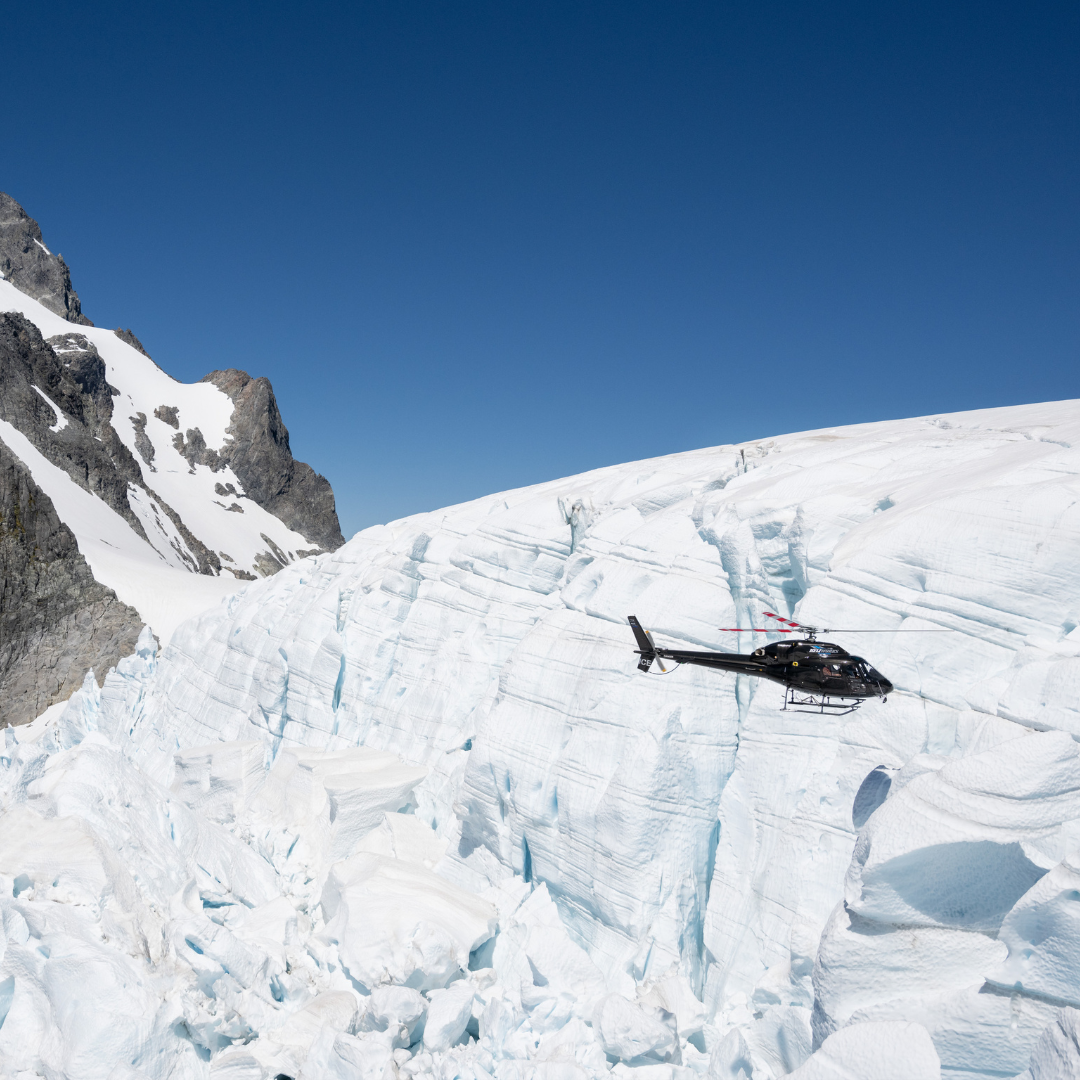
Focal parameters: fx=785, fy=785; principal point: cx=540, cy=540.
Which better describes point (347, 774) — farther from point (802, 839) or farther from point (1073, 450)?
point (1073, 450)

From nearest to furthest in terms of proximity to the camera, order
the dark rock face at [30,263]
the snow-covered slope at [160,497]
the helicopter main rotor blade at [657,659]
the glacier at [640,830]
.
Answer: the glacier at [640,830] → the helicopter main rotor blade at [657,659] → the snow-covered slope at [160,497] → the dark rock face at [30,263]

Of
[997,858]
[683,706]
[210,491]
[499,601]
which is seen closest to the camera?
[997,858]

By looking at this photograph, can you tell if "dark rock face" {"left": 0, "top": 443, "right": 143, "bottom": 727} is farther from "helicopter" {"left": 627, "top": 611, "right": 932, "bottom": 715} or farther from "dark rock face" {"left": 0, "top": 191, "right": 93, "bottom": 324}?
"dark rock face" {"left": 0, "top": 191, "right": 93, "bottom": 324}

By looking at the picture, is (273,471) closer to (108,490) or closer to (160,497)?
(160,497)

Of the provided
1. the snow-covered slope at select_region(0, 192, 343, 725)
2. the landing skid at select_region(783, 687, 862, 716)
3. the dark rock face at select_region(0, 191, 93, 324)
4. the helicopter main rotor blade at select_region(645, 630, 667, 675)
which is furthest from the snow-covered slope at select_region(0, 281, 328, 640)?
the landing skid at select_region(783, 687, 862, 716)

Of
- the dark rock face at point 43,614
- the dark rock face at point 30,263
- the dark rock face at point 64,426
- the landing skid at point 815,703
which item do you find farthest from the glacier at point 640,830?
the dark rock face at point 30,263

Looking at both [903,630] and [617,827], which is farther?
[617,827]

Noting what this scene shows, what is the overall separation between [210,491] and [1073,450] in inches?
3129

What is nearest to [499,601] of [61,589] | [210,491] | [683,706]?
[683,706]

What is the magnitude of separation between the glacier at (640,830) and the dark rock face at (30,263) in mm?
90857

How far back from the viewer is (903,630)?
32.6 feet

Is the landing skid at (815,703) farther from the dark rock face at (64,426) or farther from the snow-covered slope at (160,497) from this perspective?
the dark rock face at (64,426)

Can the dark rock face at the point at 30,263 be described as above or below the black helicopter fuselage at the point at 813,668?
above

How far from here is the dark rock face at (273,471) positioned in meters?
83.9
